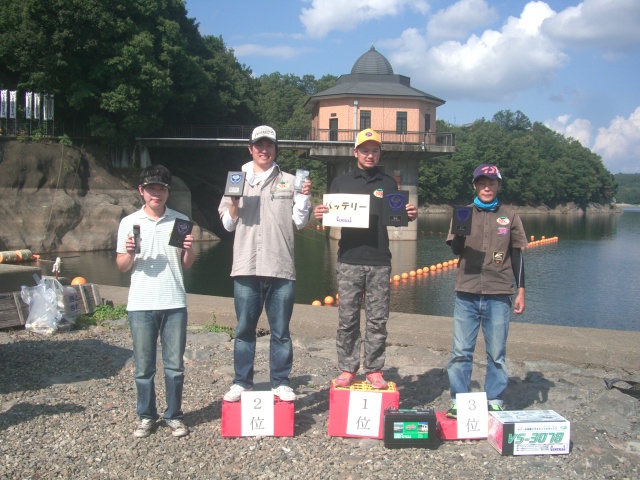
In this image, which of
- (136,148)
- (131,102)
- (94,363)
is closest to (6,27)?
(131,102)

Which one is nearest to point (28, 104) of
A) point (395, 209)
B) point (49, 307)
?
point (49, 307)

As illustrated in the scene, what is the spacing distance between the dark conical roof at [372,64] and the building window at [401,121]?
628cm

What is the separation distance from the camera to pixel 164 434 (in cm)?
449

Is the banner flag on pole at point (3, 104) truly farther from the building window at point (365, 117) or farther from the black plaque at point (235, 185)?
the black plaque at point (235, 185)

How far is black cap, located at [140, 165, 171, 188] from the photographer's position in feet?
14.9

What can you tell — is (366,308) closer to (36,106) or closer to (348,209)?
(348,209)

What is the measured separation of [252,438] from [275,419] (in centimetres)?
20

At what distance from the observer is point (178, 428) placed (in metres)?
4.45

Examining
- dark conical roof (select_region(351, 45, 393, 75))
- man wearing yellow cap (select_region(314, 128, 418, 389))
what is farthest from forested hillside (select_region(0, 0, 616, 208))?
man wearing yellow cap (select_region(314, 128, 418, 389))

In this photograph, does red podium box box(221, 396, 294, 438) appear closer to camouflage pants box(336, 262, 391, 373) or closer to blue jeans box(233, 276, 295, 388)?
blue jeans box(233, 276, 295, 388)

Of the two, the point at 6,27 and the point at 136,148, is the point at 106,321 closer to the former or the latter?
the point at 6,27

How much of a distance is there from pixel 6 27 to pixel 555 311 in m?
27.2

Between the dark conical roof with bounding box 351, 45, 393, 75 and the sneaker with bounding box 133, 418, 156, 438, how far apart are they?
4205 cm

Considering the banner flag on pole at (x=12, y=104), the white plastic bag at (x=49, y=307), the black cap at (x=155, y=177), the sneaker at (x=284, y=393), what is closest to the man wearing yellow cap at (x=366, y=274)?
the sneaker at (x=284, y=393)
